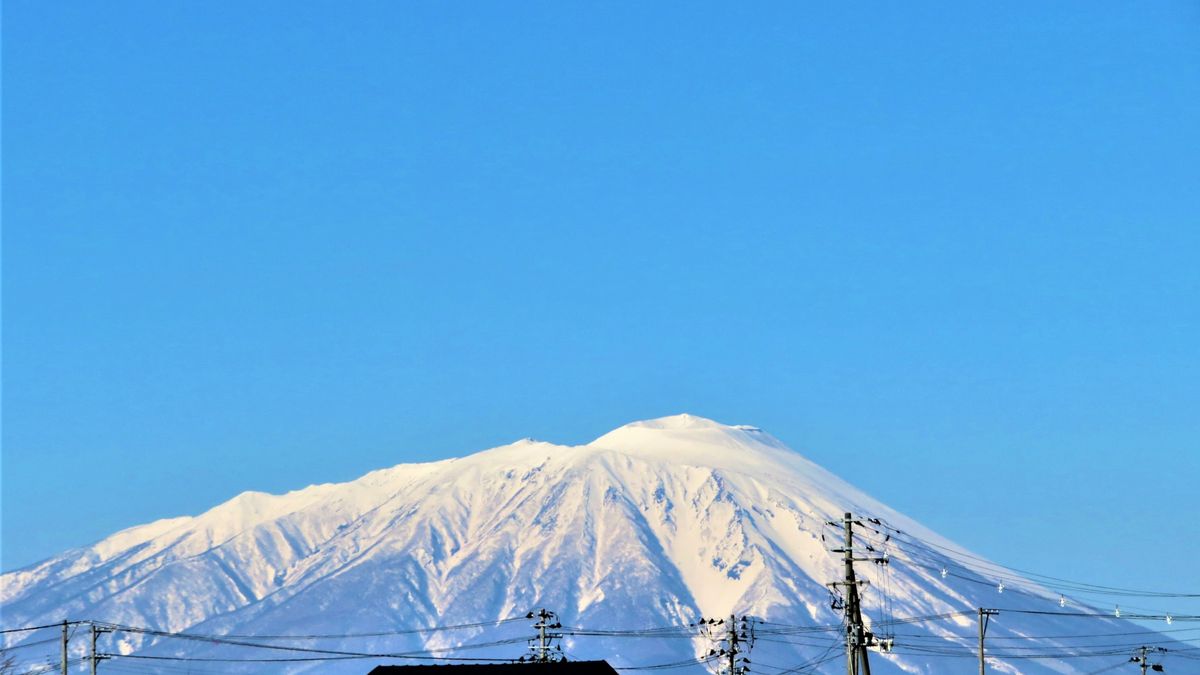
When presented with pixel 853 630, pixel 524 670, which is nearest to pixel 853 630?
A: pixel 853 630

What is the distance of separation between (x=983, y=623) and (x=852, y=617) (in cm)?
2716

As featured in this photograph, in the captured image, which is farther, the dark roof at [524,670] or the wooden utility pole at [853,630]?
the dark roof at [524,670]

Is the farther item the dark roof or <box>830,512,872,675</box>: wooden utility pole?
the dark roof

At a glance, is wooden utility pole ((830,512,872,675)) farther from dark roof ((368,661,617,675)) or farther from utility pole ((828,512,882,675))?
dark roof ((368,661,617,675))

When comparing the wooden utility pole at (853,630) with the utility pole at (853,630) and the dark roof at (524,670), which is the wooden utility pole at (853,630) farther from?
the dark roof at (524,670)

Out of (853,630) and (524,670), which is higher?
(524,670)

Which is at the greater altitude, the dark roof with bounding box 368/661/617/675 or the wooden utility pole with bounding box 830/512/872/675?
the dark roof with bounding box 368/661/617/675

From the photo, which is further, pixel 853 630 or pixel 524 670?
pixel 524 670

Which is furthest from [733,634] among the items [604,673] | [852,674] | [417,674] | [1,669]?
[1,669]

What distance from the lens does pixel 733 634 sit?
10762 centimetres

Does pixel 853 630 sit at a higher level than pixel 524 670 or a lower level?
lower

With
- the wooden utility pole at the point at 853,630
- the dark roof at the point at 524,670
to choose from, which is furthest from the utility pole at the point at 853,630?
the dark roof at the point at 524,670

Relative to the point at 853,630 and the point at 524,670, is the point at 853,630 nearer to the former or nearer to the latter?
the point at 853,630

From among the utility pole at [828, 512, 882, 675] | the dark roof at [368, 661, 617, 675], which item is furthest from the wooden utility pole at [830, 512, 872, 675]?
the dark roof at [368, 661, 617, 675]
